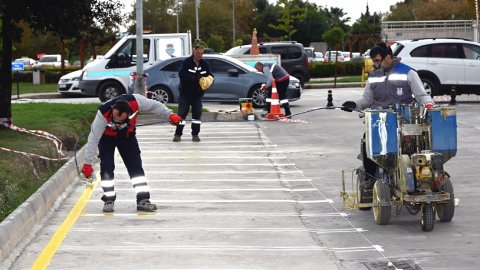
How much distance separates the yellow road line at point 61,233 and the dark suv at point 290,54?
84.6ft

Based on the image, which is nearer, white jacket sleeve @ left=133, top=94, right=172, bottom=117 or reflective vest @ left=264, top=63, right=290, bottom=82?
white jacket sleeve @ left=133, top=94, right=172, bottom=117

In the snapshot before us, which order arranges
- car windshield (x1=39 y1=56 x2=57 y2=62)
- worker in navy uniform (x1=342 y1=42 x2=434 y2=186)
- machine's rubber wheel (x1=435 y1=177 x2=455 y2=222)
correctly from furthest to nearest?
car windshield (x1=39 y1=56 x2=57 y2=62)
worker in navy uniform (x1=342 y1=42 x2=434 y2=186)
machine's rubber wheel (x1=435 y1=177 x2=455 y2=222)

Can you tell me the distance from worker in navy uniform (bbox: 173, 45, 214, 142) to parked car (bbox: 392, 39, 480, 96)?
33.8 feet

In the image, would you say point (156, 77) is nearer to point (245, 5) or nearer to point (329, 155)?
point (329, 155)

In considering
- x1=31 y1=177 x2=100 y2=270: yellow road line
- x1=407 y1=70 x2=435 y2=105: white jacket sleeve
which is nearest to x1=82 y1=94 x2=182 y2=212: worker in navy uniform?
x1=31 y1=177 x2=100 y2=270: yellow road line

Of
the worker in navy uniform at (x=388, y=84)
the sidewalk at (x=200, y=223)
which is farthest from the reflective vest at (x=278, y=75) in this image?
the worker in navy uniform at (x=388, y=84)

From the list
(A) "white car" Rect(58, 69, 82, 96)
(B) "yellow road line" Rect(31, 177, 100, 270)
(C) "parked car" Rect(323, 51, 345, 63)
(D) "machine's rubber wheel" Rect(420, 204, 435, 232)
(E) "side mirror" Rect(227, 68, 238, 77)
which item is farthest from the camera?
(C) "parked car" Rect(323, 51, 345, 63)

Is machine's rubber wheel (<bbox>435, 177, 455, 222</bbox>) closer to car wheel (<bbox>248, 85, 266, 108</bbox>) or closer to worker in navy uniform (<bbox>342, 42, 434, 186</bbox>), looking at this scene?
worker in navy uniform (<bbox>342, 42, 434, 186</bbox>)

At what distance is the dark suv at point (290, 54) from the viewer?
132 ft

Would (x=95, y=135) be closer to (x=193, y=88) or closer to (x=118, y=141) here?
(x=118, y=141)

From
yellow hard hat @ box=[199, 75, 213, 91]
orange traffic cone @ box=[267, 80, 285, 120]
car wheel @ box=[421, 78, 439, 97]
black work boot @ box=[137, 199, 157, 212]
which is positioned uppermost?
yellow hard hat @ box=[199, 75, 213, 91]

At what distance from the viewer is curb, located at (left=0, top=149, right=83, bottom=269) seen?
9.98 m

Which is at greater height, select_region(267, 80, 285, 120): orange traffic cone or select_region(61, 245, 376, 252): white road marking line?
select_region(267, 80, 285, 120): orange traffic cone

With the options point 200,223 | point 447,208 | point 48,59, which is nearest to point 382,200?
point 447,208
